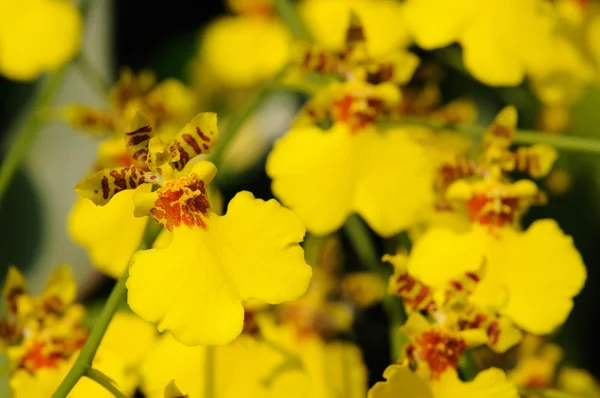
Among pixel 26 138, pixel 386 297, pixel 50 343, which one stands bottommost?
pixel 386 297

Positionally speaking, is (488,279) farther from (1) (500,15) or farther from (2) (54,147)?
(2) (54,147)

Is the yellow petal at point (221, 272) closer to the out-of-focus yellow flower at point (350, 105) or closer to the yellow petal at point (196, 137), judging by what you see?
the yellow petal at point (196, 137)

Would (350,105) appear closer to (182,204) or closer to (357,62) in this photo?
(357,62)

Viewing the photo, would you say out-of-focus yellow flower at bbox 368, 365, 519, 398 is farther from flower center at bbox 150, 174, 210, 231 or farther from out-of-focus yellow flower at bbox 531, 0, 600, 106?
out-of-focus yellow flower at bbox 531, 0, 600, 106

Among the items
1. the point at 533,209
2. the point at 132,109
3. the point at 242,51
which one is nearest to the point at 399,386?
the point at 132,109

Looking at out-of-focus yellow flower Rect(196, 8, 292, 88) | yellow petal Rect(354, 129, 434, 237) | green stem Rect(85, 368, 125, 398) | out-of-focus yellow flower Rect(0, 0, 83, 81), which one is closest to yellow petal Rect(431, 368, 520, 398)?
yellow petal Rect(354, 129, 434, 237)

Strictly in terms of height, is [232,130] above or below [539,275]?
above

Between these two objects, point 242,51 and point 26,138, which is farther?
point 242,51
